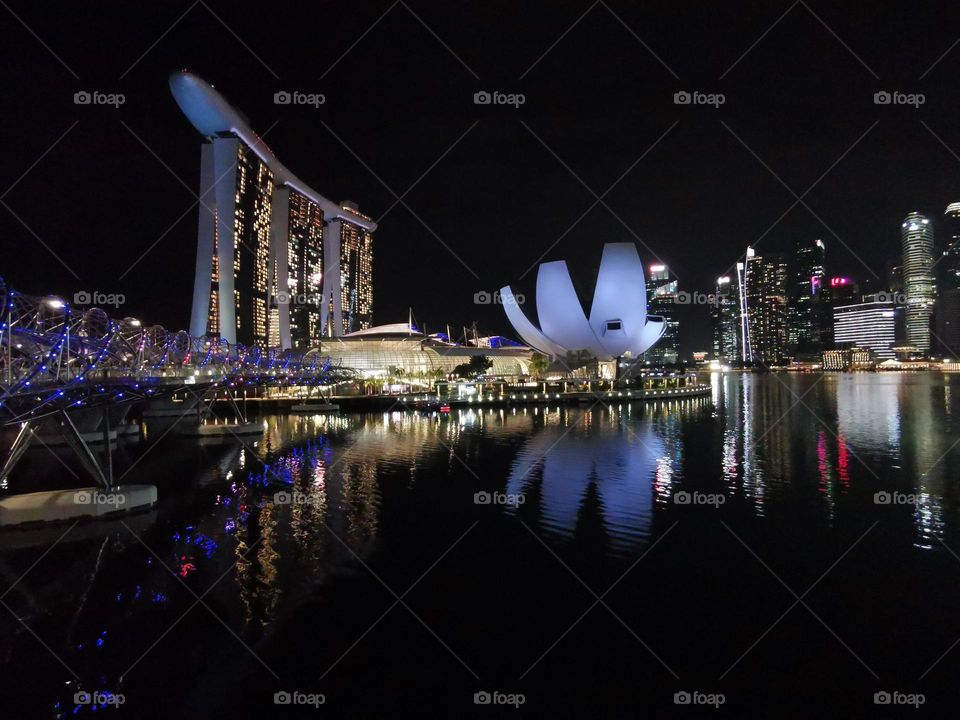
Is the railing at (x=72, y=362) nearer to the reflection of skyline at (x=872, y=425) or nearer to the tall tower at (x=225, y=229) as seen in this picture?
the reflection of skyline at (x=872, y=425)

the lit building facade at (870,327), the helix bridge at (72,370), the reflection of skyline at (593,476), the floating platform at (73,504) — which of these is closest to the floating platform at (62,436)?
the helix bridge at (72,370)

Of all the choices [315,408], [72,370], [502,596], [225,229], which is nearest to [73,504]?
[72,370]

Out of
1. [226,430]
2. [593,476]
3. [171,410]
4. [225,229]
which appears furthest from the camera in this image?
[225,229]

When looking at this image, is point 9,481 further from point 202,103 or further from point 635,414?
point 202,103

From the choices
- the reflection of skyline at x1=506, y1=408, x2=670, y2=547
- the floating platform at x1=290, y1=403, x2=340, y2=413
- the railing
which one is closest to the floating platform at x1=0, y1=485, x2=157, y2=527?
the railing

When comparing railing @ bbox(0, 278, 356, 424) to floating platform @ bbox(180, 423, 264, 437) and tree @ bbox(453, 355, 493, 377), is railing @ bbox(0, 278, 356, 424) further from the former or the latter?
tree @ bbox(453, 355, 493, 377)

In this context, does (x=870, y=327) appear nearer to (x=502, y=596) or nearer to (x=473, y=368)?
(x=473, y=368)
